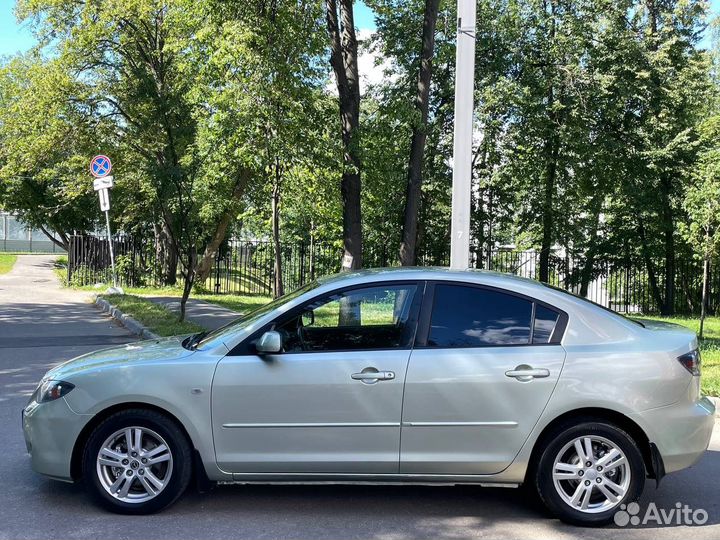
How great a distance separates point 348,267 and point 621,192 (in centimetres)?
1256

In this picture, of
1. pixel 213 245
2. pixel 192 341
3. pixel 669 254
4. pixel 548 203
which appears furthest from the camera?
pixel 213 245

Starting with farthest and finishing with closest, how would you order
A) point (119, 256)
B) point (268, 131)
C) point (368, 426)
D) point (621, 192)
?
point (119, 256) → point (621, 192) → point (268, 131) → point (368, 426)

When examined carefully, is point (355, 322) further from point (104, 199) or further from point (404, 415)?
point (104, 199)

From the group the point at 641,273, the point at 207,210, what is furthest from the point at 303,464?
the point at 641,273

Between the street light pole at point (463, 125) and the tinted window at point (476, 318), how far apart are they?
4.23m

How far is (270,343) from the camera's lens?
4.16m

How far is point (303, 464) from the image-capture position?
4.20 metres

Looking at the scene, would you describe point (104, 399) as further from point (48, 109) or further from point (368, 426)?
point (48, 109)

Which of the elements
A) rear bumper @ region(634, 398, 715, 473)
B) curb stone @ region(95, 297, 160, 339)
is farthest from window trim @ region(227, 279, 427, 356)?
curb stone @ region(95, 297, 160, 339)

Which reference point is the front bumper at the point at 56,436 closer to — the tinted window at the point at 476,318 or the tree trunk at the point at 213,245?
the tinted window at the point at 476,318

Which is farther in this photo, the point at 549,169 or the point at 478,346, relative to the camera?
the point at 549,169

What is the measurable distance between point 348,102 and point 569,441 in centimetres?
856

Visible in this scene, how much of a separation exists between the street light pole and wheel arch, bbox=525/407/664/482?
178 inches

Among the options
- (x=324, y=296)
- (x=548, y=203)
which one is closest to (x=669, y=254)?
(x=548, y=203)
